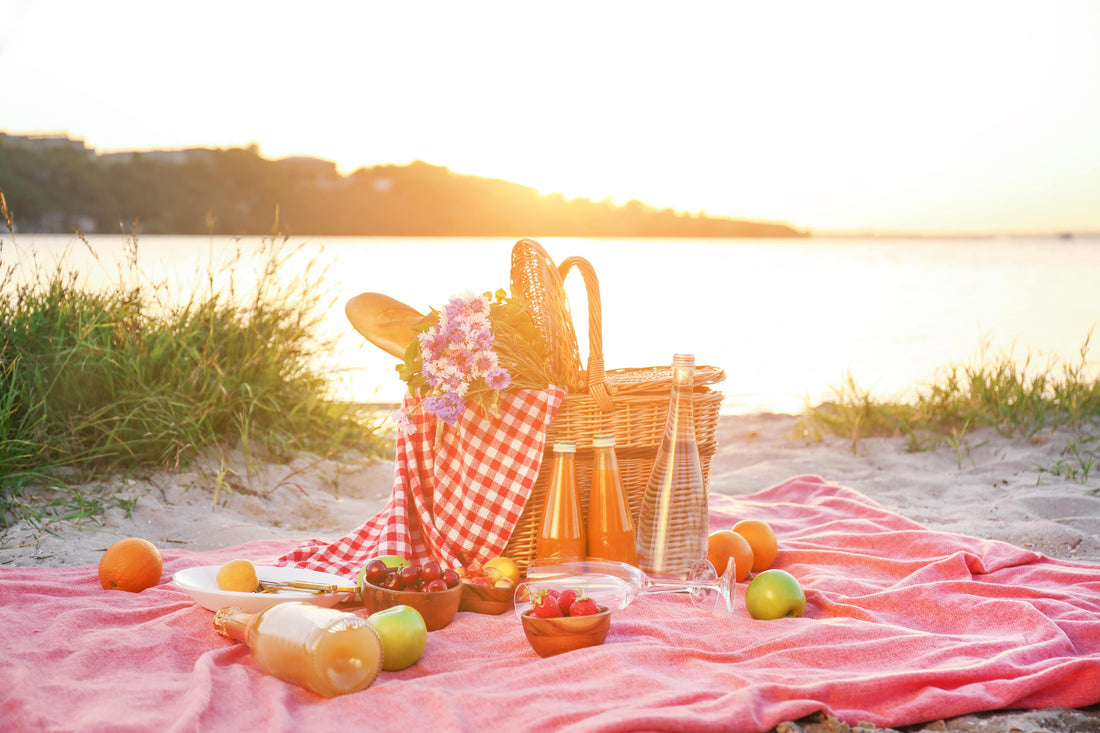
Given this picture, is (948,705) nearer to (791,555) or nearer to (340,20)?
(791,555)

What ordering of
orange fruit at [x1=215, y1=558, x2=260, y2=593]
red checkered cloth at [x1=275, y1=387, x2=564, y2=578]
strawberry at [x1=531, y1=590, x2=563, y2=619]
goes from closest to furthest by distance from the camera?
strawberry at [x1=531, y1=590, x2=563, y2=619] → orange fruit at [x1=215, y1=558, x2=260, y2=593] → red checkered cloth at [x1=275, y1=387, x2=564, y2=578]

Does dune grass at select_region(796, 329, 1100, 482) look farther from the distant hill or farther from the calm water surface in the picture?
the distant hill

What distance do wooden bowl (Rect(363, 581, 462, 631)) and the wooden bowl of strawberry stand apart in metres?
0.32

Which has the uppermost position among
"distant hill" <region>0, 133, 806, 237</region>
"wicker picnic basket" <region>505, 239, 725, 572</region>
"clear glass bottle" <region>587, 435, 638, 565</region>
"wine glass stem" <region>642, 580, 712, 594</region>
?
"distant hill" <region>0, 133, 806, 237</region>

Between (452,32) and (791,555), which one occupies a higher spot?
(452,32)

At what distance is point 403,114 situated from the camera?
13.9m

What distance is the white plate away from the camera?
2.72 meters

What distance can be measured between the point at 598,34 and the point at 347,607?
892 centimetres

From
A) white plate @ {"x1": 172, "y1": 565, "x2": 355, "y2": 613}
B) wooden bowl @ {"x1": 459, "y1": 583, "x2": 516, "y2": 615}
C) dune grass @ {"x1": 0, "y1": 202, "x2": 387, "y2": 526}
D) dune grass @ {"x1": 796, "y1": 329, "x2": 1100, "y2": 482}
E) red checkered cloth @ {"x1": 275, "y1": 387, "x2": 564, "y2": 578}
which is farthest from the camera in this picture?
dune grass @ {"x1": 796, "y1": 329, "x2": 1100, "y2": 482}

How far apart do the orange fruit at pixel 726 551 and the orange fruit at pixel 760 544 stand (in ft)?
0.58

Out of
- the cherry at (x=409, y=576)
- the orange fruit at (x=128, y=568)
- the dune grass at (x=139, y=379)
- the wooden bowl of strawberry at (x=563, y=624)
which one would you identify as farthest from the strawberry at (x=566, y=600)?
the dune grass at (x=139, y=379)

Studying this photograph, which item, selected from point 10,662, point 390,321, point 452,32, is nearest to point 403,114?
point 452,32

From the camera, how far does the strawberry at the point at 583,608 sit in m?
2.55

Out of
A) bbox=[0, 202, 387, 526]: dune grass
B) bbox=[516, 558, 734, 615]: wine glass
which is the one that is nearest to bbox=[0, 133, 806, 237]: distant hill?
bbox=[0, 202, 387, 526]: dune grass
